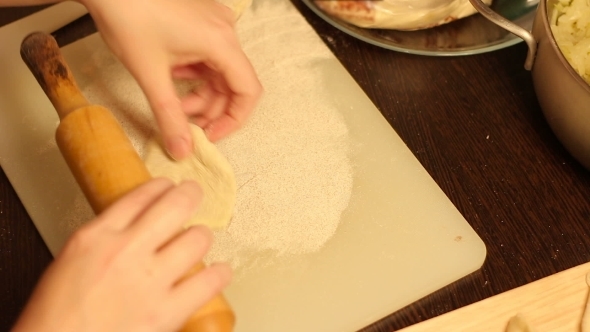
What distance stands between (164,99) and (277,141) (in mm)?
228

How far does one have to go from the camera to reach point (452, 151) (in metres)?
0.84

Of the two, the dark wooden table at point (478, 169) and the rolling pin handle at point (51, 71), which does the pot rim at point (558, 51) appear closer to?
the dark wooden table at point (478, 169)

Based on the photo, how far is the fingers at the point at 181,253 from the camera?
53cm

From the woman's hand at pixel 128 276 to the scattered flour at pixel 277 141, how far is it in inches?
8.3

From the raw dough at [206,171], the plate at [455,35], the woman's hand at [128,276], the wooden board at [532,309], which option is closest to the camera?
the woman's hand at [128,276]

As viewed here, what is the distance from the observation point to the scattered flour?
765 mm

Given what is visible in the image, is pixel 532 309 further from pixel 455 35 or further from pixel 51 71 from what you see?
pixel 51 71

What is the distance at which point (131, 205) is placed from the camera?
56 centimetres

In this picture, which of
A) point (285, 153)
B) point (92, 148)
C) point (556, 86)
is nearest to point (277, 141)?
point (285, 153)

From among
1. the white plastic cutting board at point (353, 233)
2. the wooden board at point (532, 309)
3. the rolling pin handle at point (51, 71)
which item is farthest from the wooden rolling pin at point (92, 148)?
the wooden board at point (532, 309)

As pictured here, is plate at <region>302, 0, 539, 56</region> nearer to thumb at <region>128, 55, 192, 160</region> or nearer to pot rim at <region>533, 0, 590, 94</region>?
pot rim at <region>533, 0, 590, 94</region>

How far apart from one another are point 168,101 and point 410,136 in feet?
1.27

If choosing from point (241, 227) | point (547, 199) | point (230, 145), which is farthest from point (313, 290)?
point (547, 199)

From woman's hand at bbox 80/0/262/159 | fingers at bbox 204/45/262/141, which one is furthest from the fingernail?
fingers at bbox 204/45/262/141
